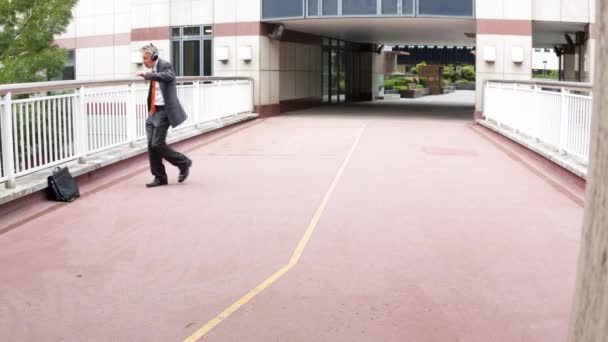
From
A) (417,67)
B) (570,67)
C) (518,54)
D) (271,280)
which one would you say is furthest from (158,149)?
(417,67)

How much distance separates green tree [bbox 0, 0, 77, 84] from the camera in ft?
56.9

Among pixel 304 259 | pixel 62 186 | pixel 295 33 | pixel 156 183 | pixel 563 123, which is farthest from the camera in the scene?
pixel 295 33

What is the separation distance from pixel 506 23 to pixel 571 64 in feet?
24.9

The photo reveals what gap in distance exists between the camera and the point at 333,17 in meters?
20.5

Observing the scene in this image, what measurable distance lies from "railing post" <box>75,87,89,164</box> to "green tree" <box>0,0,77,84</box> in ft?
26.2

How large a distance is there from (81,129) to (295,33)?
50.4 ft

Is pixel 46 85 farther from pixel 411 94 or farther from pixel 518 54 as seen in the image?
pixel 411 94

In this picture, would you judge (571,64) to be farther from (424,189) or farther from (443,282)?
(443,282)

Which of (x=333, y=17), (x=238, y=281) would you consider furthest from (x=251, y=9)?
(x=238, y=281)

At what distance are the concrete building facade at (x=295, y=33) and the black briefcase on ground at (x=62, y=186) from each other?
1283 cm

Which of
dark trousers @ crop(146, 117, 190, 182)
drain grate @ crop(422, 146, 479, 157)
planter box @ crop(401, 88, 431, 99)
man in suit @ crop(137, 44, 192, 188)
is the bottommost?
drain grate @ crop(422, 146, 479, 157)

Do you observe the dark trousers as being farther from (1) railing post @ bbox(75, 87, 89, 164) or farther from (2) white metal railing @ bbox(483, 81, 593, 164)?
(2) white metal railing @ bbox(483, 81, 593, 164)

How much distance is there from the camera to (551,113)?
37.4 feet

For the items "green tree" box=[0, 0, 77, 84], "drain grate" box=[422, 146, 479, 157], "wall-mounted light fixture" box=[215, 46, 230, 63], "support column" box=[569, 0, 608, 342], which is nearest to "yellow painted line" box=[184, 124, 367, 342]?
"support column" box=[569, 0, 608, 342]
